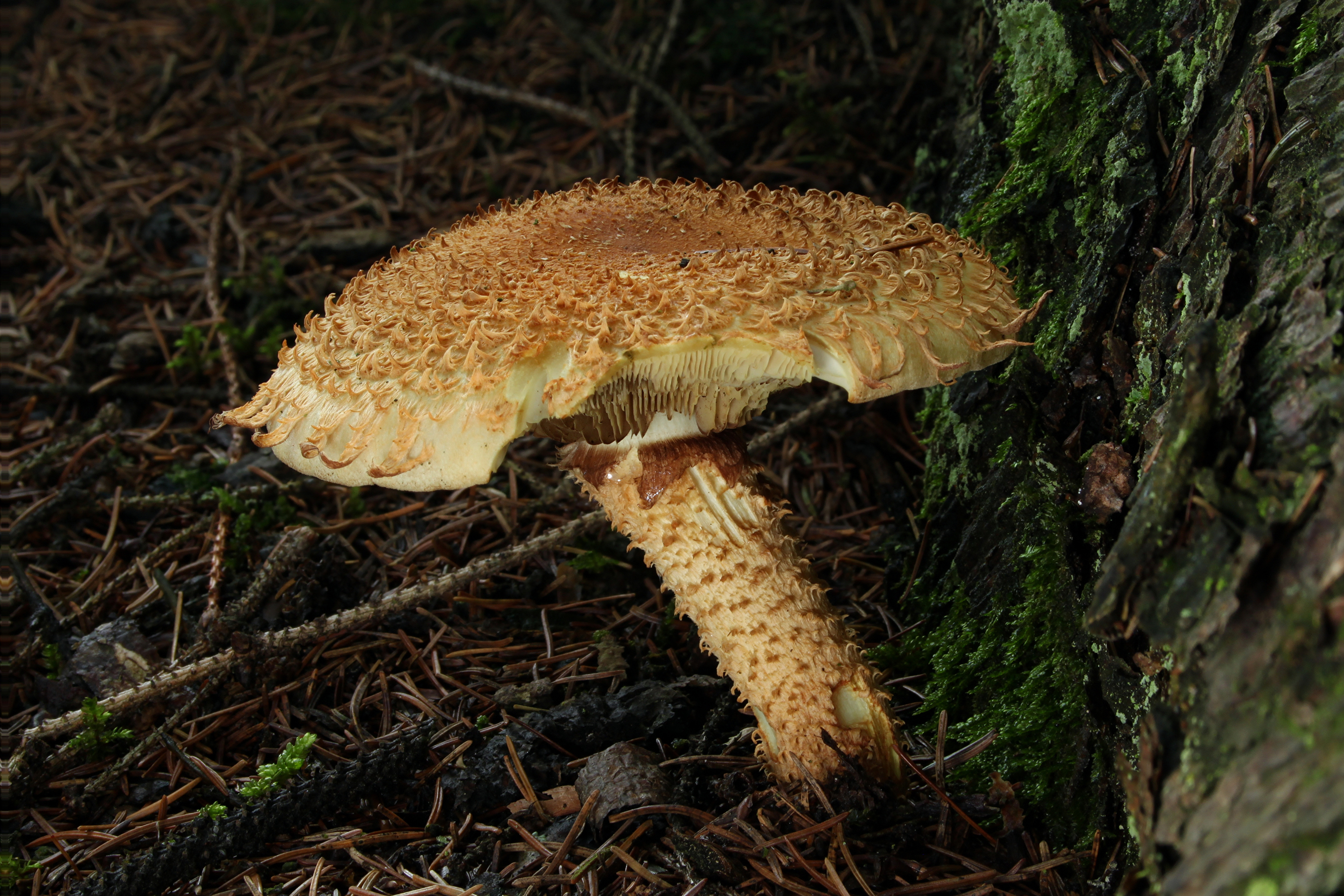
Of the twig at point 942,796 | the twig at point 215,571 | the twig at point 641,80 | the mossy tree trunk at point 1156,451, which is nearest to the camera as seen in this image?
the mossy tree trunk at point 1156,451

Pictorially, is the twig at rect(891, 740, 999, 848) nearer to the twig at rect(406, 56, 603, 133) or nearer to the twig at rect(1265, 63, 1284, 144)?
the twig at rect(1265, 63, 1284, 144)

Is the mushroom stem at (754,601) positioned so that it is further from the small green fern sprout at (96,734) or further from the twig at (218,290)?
the twig at (218,290)

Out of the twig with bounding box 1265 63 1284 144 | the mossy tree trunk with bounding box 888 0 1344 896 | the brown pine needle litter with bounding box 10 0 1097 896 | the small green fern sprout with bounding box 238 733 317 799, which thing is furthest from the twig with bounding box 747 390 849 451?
the small green fern sprout with bounding box 238 733 317 799

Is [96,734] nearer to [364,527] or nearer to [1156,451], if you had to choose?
[364,527]

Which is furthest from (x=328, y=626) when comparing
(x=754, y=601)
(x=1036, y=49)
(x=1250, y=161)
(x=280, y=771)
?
(x=1036, y=49)

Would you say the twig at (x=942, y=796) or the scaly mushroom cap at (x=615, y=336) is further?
the twig at (x=942, y=796)

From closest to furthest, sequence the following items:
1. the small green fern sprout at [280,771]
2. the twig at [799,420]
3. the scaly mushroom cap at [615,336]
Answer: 1. the scaly mushroom cap at [615,336]
2. the small green fern sprout at [280,771]
3. the twig at [799,420]

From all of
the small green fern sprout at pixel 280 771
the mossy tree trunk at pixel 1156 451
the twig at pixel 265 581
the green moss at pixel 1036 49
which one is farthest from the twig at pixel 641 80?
the small green fern sprout at pixel 280 771
